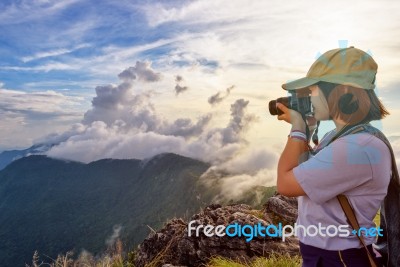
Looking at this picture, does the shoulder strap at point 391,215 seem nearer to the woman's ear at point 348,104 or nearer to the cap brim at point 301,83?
the woman's ear at point 348,104

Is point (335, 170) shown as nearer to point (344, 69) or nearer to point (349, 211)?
point (349, 211)

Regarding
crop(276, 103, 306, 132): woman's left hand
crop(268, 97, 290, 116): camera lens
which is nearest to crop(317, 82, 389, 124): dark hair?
crop(276, 103, 306, 132): woman's left hand

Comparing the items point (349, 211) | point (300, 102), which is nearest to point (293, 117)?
point (300, 102)

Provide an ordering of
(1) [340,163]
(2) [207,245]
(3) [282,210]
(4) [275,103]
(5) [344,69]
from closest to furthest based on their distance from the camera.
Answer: (1) [340,163] < (5) [344,69] < (4) [275,103] < (2) [207,245] < (3) [282,210]

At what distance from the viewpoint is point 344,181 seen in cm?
252

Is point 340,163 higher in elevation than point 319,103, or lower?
lower

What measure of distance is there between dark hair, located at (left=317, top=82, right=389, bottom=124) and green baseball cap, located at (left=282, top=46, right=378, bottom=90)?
0.15 ft

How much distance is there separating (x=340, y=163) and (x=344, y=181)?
0.41ft

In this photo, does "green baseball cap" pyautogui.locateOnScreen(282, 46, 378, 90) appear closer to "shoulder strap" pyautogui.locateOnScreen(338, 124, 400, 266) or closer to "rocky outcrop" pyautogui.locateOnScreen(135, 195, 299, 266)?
"shoulder strap" pyautogui.locateOnScreen(338, 124, 400, 266)

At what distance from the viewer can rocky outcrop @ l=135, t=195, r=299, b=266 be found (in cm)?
732

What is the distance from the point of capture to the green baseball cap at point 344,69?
2.60 metres

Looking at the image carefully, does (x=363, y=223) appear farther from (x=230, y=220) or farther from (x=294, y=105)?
(x=230, y=220)

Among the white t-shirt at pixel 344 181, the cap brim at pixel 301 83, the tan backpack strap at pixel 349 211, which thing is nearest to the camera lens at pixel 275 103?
the cap brim at pixel 301 83

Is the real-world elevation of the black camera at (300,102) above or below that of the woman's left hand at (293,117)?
above
